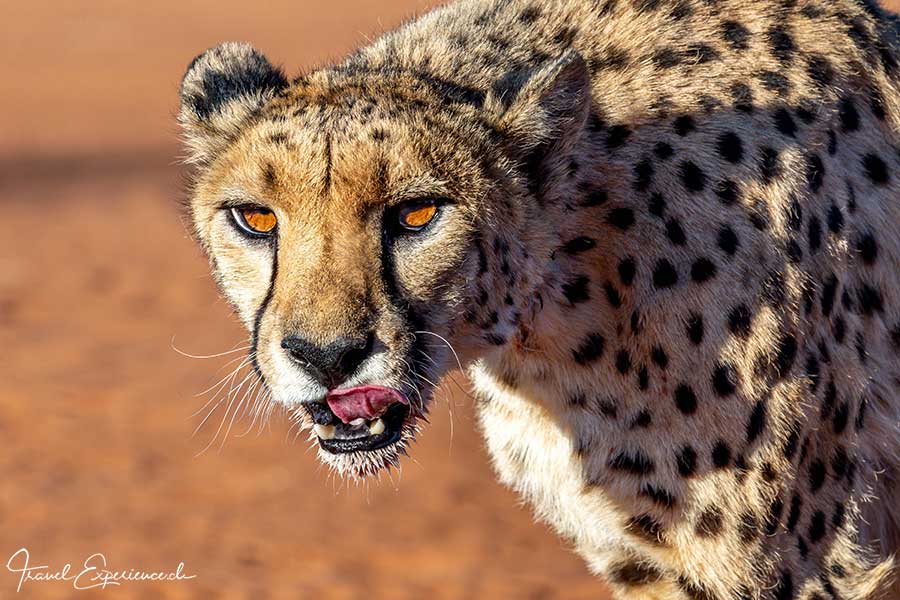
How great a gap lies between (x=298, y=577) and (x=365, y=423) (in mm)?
3805

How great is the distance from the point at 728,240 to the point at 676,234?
166mm

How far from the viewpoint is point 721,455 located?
4430 mm

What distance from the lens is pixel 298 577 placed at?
763 cm

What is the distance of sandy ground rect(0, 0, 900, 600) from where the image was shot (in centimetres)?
775

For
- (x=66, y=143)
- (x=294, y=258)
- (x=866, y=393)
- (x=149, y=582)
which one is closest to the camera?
(x=294, y=258)

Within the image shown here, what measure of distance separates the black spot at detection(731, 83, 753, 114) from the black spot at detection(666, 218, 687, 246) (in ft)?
1.53

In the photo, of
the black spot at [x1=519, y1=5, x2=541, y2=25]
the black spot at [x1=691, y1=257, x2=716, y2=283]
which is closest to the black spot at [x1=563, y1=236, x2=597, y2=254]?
the black spot at [x1=691, y1=257, x2=716, y2=283]

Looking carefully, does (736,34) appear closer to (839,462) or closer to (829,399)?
(829,399)

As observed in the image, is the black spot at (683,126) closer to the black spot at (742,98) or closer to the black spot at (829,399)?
the black spot at (742,98)

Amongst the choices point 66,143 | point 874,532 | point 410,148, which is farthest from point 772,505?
point 66,143

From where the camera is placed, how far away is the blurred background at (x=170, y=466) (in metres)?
7.74

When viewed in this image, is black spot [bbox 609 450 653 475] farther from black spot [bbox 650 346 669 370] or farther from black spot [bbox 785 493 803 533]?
black spot [bbox 785 493 803 533]

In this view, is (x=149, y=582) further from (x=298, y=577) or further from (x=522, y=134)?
(x=522, y=134)

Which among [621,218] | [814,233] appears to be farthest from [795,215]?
[621,218]
